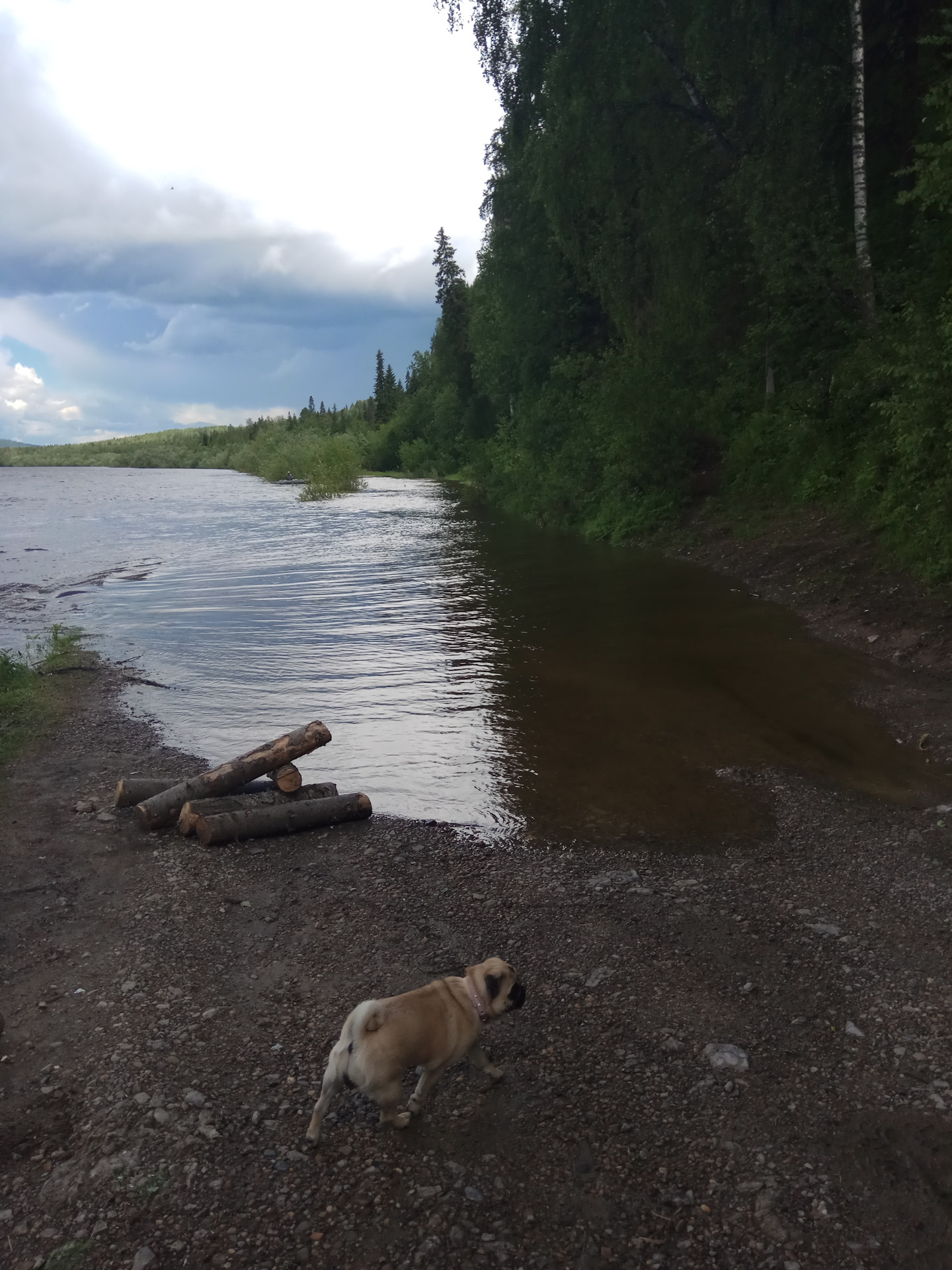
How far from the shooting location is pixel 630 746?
29.2ft

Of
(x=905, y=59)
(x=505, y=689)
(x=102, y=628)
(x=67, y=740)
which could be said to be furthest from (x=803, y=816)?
(x=905, y=59)

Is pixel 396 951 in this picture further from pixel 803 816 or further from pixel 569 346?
pixel 569 346

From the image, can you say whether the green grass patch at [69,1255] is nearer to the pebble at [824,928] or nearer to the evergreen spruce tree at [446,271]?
the pebble at [824,928]

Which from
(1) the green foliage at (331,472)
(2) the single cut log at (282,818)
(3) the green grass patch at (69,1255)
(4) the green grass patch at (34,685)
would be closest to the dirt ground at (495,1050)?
(3) the green grass patch at (69,1255)

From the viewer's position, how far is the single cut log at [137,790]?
24.5 feet

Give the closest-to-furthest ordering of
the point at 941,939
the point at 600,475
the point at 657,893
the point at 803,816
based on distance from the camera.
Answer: the point at 941,939 < the point at 657,893 < the point at 803,816 < the point at 600,475

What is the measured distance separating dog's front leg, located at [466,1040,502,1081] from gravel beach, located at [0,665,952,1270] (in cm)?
9

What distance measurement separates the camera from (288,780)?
7414mm

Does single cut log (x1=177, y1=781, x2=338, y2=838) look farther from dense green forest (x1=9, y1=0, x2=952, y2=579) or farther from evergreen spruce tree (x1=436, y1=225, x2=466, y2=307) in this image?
evergreen spruce tree (x1=436, y1=225, x2=466, y2=307)

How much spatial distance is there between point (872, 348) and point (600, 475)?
40.7 feet

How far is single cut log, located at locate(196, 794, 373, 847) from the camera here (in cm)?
686

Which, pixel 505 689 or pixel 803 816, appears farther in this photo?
pixel 505 689

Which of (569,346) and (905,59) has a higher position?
(905,59)

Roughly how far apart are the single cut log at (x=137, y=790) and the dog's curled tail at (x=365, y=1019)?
14.0 feet
